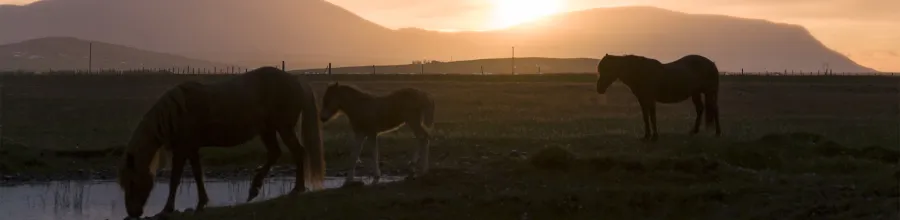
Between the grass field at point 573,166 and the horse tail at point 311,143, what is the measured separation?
4.50 ft

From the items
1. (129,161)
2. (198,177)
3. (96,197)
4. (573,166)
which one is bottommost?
(96,197)

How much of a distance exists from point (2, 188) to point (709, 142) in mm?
12367

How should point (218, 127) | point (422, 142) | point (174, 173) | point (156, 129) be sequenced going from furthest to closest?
1. point (422, 142)
2. point (218, 127)
3. point (174, 173)
4. point (156, 129)

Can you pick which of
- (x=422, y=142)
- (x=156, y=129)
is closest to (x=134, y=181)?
(x=156, y=129)

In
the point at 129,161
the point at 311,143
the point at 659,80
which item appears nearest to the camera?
the point at 129,161

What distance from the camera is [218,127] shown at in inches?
476

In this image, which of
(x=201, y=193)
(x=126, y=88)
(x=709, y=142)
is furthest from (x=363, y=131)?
(x=126, y=88)

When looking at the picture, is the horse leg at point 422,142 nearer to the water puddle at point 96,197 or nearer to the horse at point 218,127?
the horse at point 218,127

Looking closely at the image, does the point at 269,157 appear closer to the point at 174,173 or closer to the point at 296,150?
the point at 296,150

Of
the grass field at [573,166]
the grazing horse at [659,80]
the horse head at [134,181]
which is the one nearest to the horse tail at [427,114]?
the grass field at [573,166]

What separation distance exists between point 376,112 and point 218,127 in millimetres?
2592

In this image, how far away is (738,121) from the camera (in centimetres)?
2823

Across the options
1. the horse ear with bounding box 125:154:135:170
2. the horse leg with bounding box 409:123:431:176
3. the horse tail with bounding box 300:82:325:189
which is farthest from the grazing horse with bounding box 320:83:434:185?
the horse ear with bounding box 125:154:135:170

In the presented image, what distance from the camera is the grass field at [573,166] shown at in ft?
34.8
